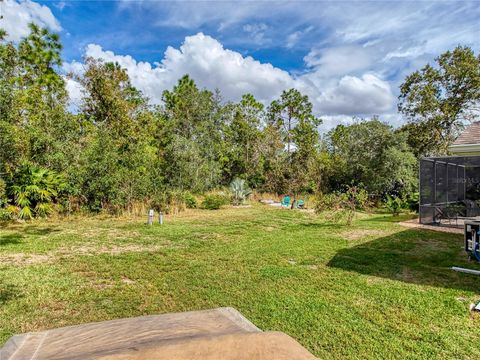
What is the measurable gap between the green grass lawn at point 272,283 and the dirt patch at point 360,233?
53 millimetres

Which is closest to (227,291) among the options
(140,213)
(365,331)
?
(365,331)

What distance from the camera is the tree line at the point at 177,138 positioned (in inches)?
397

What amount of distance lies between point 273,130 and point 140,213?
1208 cm

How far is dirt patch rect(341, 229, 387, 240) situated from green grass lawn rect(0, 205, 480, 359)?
5 centimetres

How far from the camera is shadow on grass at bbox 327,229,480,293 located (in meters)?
4.81

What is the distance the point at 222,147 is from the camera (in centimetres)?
2112

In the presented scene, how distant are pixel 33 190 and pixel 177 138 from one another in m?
7.35

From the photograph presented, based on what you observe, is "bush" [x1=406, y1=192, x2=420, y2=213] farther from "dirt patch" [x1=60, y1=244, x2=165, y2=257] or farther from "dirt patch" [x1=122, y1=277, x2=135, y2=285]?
"dirt patch" [x1=122, y1=277, x2=135, y2=285]

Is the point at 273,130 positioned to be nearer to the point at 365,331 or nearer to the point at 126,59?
the point at 126,59

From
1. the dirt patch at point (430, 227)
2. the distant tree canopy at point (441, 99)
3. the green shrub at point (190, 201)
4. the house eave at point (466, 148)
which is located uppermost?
the distant tree canopy at point (441, 99)

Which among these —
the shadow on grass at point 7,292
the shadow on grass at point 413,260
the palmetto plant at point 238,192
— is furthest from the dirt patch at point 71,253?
the palmetto plant at point 238,192

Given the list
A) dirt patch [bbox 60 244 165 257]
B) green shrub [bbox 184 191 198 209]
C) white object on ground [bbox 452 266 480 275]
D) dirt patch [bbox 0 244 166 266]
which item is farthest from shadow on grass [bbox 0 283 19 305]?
green shrub [bbox 184 191 198 209]

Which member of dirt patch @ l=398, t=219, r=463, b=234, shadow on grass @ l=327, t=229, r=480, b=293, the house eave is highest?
the house eave

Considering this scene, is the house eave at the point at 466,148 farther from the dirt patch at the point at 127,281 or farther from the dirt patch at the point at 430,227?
the dirt patch at the point at 127,281
